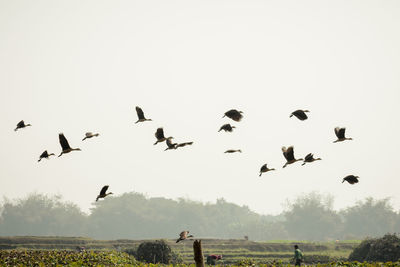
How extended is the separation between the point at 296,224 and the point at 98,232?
49383mm

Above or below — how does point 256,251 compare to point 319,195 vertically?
below

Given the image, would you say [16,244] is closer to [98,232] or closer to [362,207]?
[98,232]

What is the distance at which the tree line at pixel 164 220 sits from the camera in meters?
92.7

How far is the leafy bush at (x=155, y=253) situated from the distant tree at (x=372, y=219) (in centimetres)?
7793

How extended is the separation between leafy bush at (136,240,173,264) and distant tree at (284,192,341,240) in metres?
77.1

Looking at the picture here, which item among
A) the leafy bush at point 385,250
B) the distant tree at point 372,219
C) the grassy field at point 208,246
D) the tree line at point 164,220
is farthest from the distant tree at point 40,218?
the leafy bush at point 385,250

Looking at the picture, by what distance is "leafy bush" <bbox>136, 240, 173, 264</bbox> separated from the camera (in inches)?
1008

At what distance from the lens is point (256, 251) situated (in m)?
44.6

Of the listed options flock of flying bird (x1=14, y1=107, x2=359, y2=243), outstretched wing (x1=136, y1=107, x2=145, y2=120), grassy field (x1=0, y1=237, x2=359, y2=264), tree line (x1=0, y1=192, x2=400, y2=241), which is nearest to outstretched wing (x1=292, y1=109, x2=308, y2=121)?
flock of flying bird (x1=14, y1=107, x2=359, y2=243)

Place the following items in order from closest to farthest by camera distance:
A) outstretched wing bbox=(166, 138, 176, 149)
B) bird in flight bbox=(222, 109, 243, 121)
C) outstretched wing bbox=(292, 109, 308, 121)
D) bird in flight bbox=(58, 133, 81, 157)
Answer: bird in flight bbox=(58, 133, 81, 157)
outstretched wing bbox=(292, 109, 308, 121)
bird in flight bbox=(222, 109, 243, 121)
outstretched wing bbox=(166, 138, 176, 149)

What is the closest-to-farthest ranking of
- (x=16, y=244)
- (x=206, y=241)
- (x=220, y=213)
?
1. (x=16, y=244)
2. (x=206, y=241)
3. (x=220, y=213)

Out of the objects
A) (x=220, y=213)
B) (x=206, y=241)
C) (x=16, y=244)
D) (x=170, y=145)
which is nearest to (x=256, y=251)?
(x=206, y=241)

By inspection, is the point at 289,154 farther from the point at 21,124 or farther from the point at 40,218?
the point at 40,218

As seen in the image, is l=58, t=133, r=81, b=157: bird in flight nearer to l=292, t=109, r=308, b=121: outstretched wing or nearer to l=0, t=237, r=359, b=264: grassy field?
l=292, t=109, r=308, b=121: outstretched wing
